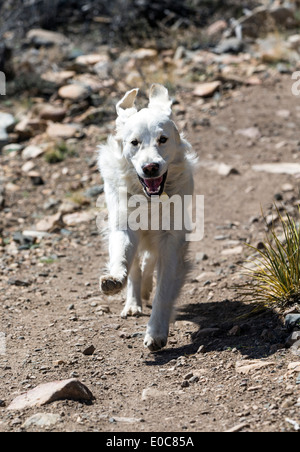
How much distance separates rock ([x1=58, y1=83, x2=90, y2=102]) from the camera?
11839 millimetres

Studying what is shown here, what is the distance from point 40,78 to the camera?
1306 centimetres

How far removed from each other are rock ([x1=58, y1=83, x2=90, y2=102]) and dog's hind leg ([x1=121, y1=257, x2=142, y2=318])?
653 centimetres

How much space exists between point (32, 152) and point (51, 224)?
270 centimetres

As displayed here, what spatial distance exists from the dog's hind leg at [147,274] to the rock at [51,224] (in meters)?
2.22

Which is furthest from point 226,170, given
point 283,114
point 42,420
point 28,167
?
point 42,420

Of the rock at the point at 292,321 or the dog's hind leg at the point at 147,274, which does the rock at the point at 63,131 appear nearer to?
the dog's hind leg at the point at 147,274

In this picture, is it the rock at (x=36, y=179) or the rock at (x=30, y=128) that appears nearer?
the rock at (x=36, y=179)

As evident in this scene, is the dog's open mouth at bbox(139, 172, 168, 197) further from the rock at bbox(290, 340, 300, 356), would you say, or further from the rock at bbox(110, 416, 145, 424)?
the rock at bbox(110, 416, 145, 424)

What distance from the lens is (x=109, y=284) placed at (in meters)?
4.35

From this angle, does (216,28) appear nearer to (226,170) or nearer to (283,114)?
(283,114)

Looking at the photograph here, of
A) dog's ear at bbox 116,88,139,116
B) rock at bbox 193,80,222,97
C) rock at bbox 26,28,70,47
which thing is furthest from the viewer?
rock at bbox 26,28,70,47

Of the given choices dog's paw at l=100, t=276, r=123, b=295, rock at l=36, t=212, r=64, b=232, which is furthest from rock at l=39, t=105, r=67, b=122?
Result: dog's paw at l=100, t=276, r=123, b=295

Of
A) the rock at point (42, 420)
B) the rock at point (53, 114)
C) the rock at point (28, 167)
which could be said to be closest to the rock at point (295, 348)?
the rock at point (42, 420)

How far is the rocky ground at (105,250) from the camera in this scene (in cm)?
371
